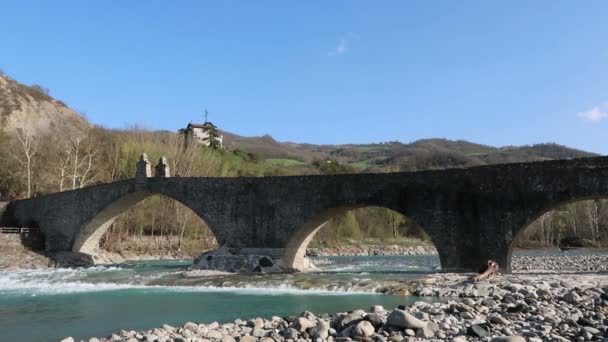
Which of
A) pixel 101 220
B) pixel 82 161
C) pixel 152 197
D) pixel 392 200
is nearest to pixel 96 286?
pixel 392 200

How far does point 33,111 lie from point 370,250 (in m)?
47.2

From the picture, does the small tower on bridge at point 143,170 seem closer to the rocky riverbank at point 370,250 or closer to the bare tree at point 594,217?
the rocky riverbank at point 370,250

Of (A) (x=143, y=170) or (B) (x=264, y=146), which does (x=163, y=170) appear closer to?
(A) (x=143, y=170)

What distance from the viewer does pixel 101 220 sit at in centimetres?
3206

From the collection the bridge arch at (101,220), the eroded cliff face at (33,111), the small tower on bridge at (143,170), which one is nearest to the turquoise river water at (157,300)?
the small tower on bridge at (143,170)

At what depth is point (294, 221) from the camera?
22422mm

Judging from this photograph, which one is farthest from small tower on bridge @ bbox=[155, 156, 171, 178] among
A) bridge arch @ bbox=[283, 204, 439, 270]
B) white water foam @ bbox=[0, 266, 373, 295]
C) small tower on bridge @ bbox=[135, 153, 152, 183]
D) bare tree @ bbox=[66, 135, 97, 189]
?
bare tree @ bbox=[66, 135, 97, 189]

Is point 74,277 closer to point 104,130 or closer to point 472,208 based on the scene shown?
point 472,208

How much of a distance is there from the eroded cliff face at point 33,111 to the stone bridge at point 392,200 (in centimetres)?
4045

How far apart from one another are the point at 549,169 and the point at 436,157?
238 feet

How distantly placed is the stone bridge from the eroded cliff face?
133ft

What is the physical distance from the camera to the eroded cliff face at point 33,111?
6469 centimetres


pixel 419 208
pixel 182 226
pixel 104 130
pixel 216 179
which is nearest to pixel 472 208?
pixel 419 208

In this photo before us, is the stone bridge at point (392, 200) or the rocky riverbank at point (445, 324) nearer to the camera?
the rocky riverbank at point (445, 324)
